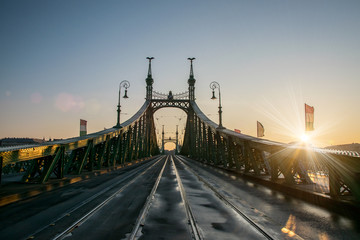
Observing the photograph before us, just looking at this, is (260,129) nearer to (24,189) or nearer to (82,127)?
(82,127)

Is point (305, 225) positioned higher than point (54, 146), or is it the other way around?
point (54, 146)

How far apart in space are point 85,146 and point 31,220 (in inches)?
363

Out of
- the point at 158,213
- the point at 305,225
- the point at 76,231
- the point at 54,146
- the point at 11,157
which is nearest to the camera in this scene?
the point at 76,231

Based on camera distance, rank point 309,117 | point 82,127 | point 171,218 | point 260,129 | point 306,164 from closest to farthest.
Result: point 171,218 → point 306,164 → point 309,117 → point 260,129 → point 82,127

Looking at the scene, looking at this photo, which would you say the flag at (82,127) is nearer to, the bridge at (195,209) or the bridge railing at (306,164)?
the bridge at (195,209)

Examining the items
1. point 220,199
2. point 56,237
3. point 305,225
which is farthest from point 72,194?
point 305,225

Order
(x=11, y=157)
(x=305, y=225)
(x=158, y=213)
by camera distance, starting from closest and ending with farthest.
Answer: (x=305, y=225) < (x=158, y=213) < (x=11, y=157)

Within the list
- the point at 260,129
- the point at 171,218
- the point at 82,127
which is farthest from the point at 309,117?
the point at 82,127

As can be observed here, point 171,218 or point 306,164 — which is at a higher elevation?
point 306,164

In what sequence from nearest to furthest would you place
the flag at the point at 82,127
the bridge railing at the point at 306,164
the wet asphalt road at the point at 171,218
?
the wet asphalt road at the point at 171,218, the bridge railing at the point at 306,164, the flag at the point at 82,127

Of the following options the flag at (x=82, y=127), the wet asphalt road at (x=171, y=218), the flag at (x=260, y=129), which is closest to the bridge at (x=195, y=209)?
the wet asphalt road at (x=171, y=218)

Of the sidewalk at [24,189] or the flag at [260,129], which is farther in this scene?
the flag at [260,129]

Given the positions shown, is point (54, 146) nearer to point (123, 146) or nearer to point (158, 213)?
point (158, 213)

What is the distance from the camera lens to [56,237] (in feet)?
13.6
